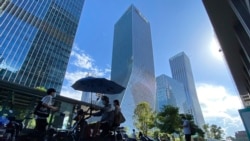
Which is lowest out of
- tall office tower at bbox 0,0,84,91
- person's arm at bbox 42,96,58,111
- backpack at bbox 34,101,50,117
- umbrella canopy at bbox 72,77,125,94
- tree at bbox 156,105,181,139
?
backpack at bbox 34,101,50,117

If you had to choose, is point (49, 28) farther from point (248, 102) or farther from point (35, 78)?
point (248, 102)

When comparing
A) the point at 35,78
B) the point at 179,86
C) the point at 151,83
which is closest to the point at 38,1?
the point at 35,78

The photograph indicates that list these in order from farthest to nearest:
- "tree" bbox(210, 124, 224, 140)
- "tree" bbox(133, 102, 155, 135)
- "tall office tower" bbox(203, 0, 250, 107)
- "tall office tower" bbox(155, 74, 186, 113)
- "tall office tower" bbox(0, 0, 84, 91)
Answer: "tall office tower" bbox(155, 74, 186, 113), "tree" bbox(210, 124, 224, 140), "tall office tower" bbox(0, 0, 84, 91), "tree" bbox(133, 102, 155, 135), "tall office tower" bbox(203, 0, 250, 107)

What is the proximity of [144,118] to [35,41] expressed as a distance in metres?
38.4

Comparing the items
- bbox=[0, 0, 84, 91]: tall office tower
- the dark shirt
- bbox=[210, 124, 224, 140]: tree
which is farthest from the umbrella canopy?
bbox=[210, 124, 224, 140]: tree

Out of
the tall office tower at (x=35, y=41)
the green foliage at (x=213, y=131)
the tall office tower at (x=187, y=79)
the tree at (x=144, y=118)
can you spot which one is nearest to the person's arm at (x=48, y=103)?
the tree at (x=144, y=118)

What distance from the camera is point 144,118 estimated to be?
24.4 metres

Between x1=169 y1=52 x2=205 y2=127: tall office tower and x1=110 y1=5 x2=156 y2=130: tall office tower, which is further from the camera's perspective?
x1=169 y1=52 x2=205 y2=127: tall office tower

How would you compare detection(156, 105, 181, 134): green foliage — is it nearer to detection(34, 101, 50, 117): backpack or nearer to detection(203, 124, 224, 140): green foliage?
detection(34, 101, 50, 117): backpack

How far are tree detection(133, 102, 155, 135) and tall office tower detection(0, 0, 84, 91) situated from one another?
27.9 meters

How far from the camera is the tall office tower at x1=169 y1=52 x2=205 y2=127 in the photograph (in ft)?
354

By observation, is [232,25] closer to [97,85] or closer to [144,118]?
[97,85]

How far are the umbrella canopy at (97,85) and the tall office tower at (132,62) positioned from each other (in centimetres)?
5025

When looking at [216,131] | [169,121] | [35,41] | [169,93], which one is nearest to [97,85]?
[169,121]
